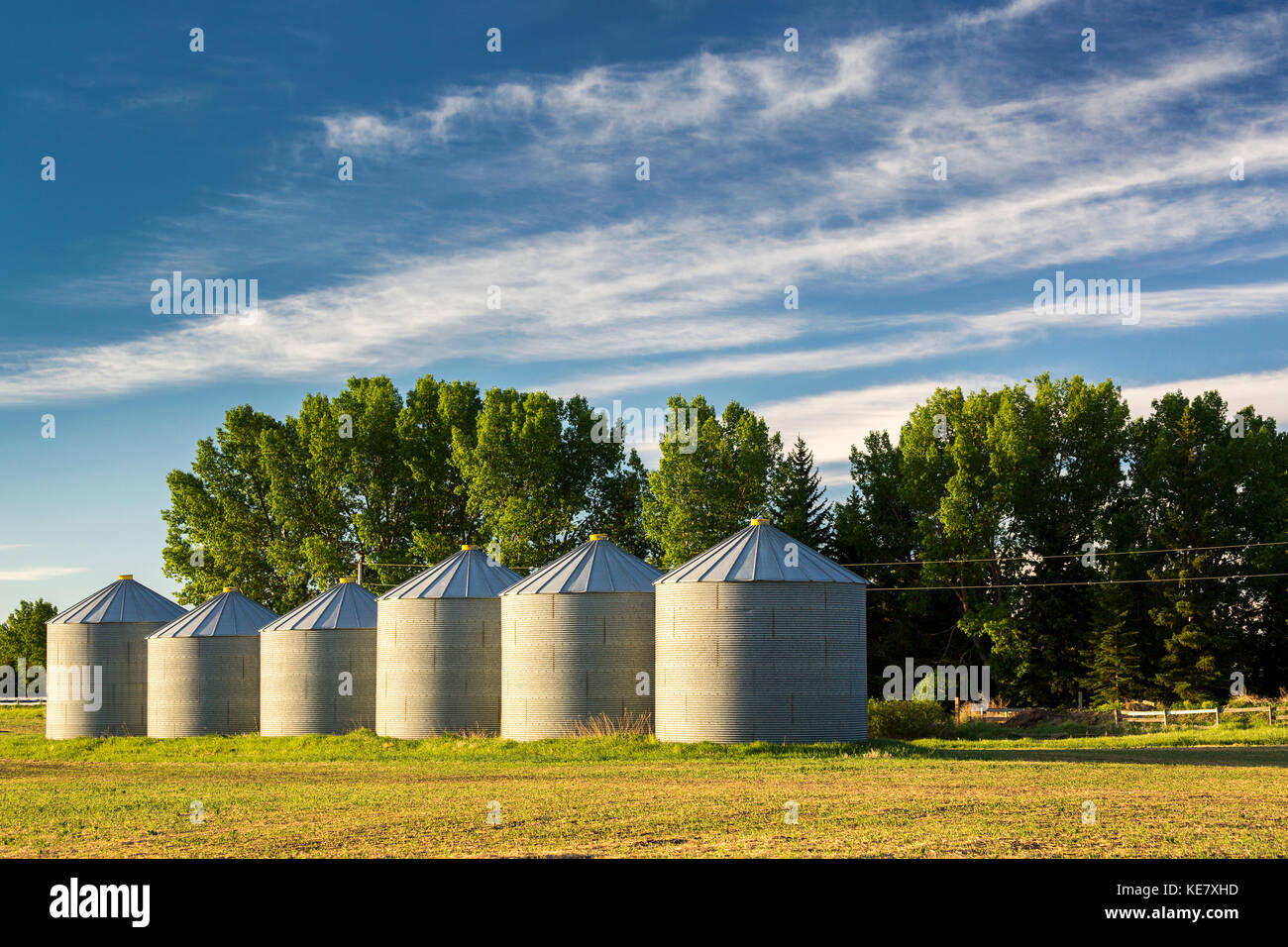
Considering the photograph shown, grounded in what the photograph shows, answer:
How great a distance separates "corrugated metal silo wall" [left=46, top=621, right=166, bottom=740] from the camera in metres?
52.6

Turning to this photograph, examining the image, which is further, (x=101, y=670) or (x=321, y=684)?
(x=101, y=670)

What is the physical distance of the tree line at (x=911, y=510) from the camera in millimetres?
63625

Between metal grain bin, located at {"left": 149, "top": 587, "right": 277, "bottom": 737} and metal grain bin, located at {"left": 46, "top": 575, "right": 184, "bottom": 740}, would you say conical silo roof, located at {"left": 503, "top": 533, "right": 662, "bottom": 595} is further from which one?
metal grain bin, located at {"left": 46, "top": 575, "right": 184, "bottom": 740}

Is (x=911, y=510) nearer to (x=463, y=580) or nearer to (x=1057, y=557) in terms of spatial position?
(x=1057, y=557)

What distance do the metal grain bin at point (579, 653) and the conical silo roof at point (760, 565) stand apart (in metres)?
2.09

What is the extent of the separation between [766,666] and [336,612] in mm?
18641

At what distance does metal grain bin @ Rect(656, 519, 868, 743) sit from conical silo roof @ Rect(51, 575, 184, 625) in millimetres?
27522

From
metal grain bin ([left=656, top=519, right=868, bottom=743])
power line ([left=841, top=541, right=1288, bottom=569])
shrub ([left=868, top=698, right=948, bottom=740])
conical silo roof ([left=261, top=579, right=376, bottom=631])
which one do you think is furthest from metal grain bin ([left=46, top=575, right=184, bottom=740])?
power line ([left=841, top=541, right=1288, bottom=569])

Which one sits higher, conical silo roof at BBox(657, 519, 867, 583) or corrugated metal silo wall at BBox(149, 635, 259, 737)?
conical silo roof at BBox(657, 519, 867, 583)

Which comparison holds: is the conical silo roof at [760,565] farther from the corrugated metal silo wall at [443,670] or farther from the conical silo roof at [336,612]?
the conical silo roof at [336,612]

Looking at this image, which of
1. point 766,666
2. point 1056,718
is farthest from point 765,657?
point 1056,718

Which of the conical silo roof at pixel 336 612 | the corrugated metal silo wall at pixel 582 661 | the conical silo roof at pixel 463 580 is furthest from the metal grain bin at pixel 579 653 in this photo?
the conical silo roof at pixel 336 612

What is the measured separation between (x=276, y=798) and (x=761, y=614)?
51.6 feet

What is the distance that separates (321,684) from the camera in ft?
150
